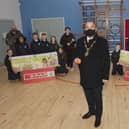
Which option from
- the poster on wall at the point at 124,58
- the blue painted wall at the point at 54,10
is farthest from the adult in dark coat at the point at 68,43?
the blue painted wall at the point at 54,10

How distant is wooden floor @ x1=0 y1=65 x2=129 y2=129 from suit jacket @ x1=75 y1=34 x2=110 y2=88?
2.29 feet

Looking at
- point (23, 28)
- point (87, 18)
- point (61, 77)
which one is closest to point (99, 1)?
point (87, 18)

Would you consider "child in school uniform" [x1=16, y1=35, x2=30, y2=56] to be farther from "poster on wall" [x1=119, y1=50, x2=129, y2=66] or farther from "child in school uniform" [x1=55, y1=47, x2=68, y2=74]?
"poster on wall" [x1=119, y1=50, x2=129, y2=66]


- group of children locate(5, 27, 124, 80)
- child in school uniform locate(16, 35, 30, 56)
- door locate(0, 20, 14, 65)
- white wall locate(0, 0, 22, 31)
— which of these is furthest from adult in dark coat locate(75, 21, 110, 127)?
white wall locate(0, 0, 22, 31)

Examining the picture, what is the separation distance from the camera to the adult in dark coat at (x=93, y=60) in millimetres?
2857

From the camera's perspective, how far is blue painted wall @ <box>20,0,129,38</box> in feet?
29.7

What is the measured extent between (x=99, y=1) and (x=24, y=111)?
240 inches

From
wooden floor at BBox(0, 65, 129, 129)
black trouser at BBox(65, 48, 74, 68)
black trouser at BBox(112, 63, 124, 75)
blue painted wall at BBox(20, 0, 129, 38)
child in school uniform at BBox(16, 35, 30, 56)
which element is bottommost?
wooden floor at BBox(0, 65, 129, 129)

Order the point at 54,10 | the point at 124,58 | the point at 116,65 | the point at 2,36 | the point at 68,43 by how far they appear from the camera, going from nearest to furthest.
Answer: the point at 124,58 → the point at 116,65 → the point at 68,43 → the point at 2,36 → the point at 54,10

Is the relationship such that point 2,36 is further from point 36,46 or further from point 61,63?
point 61,63

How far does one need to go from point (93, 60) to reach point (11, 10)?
6.73 meters

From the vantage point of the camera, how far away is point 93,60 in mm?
2881

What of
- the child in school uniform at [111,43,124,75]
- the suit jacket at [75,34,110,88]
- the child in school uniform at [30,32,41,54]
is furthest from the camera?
the child in school uniform at [30,32,41,54]

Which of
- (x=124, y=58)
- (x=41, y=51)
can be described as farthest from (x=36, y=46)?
(x=124, y=58)
